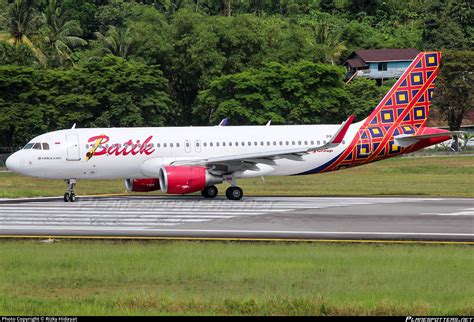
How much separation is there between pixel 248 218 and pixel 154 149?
10.7 meters

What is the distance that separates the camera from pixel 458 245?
94.8 ft

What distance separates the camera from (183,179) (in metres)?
43.1

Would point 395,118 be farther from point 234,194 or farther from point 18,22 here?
point 18,22

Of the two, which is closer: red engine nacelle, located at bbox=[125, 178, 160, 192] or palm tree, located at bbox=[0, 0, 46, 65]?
red engine nacelle, located at bbox=[125, 178, 160, 192]

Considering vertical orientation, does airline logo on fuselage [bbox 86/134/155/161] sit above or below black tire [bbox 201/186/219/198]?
above

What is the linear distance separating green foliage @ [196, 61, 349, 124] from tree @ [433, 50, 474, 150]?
2122cm

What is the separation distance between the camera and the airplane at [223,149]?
4503cm

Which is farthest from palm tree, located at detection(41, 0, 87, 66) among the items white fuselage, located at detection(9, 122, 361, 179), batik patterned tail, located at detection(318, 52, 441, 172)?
batik patterned tail, located at detection(318, 52, 441, 172)

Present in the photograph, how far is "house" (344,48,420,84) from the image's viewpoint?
136 meters

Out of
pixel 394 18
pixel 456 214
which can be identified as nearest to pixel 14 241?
pixel 456 214

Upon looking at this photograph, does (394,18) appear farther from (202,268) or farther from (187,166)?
(202,268)

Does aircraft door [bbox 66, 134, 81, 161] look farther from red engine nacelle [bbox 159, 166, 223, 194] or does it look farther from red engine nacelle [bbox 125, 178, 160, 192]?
red engine nacelle [bbox 159, 166, 223, 194]

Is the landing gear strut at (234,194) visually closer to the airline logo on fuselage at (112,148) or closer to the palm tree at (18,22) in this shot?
the airline logo on fuselage at (112,148)

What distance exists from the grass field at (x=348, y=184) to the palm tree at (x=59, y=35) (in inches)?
1647
